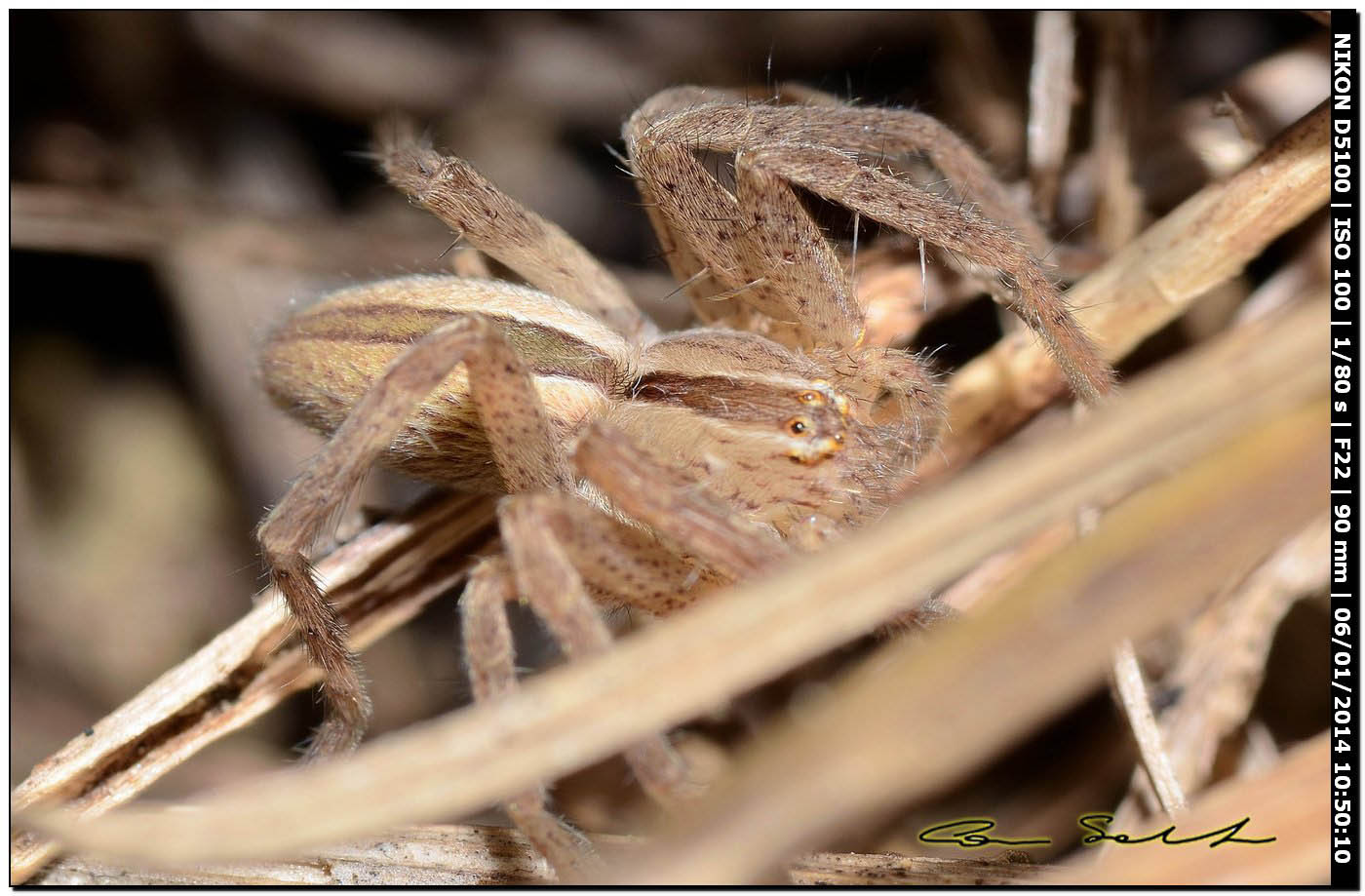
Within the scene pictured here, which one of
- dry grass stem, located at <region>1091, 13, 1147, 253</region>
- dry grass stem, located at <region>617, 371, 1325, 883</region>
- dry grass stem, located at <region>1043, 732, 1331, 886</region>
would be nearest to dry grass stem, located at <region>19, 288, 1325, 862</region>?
dry grass stem, located at <region>617, 371, 1325, 883</region>

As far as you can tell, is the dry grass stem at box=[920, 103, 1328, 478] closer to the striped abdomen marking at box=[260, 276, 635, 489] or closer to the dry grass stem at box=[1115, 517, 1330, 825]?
the dry grass stem at box=[1115, 517, 1330, 825]

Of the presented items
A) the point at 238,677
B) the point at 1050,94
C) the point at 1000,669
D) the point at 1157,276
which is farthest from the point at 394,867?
the point at 1050,94

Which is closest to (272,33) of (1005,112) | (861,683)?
(1005,112)

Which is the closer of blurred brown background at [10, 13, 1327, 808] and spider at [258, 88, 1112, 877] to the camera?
spider at [258, 88, 1112, 877]

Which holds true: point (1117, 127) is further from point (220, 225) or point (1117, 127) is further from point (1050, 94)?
point (220, 225)

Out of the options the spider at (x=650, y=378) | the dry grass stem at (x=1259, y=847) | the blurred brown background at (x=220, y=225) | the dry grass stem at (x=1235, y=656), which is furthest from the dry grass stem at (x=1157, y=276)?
the dry grass stem at (x=1259, y=847)

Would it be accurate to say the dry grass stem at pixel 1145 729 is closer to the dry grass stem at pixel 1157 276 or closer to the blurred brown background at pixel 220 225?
the dry grass stem at pixel 1157 276
